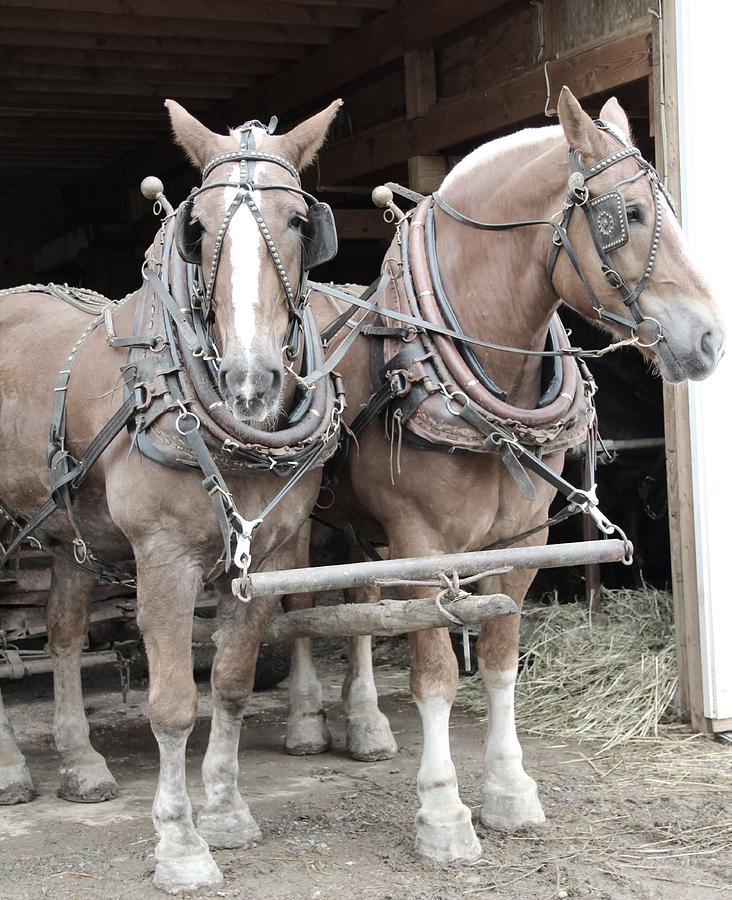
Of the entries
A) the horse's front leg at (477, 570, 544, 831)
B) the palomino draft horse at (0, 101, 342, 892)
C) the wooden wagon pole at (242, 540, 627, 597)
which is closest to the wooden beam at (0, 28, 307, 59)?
the palomino draft horse at (0, 101, 342, 892)

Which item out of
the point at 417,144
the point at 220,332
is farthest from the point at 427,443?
the point at 417,144

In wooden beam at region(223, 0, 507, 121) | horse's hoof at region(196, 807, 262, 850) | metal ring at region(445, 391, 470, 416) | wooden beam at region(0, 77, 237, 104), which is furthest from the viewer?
wooden beam at region(0, 77, 237, 104)

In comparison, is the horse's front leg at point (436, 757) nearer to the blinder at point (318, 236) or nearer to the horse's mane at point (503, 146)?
the blinder at point (318, 236)

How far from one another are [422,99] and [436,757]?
3708 mm

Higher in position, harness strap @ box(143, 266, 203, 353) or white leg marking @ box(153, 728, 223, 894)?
harness strap @ box(143, 266, 203, 353)

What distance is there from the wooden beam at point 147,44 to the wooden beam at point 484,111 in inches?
26.3

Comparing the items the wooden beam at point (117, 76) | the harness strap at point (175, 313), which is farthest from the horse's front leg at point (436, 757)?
the wooden beam at point (117, 76)

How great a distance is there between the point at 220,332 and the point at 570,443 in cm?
122

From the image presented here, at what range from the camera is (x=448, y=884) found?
11.0 feet

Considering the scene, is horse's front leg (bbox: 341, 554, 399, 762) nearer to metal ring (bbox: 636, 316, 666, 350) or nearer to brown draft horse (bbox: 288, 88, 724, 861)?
brown draft horse (bbox: 288, 88, 724, 861)

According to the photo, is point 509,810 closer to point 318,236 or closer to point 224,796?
point 224,796

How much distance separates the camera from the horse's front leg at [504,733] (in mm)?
3783

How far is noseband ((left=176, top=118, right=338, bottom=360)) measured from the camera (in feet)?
9.66

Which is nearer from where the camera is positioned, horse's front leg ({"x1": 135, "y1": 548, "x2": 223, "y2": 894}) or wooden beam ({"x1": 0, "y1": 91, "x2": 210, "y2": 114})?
horse's front leg ({"x1": 135, "y1": 548, "x2": 223, "y2": 894})
